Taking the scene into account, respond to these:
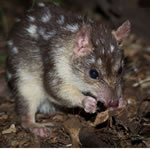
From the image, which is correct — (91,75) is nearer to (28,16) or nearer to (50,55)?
(50,55)

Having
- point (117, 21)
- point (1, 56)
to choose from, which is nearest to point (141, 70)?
point (117, 21)

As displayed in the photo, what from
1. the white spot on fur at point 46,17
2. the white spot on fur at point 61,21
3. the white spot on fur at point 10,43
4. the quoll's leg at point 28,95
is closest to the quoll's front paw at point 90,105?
the quoll's leg at point 28,95

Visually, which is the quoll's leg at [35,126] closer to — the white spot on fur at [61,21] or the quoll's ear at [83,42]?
the quoll's ear at [83,42]

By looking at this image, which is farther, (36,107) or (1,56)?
(1,56)

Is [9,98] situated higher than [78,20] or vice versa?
[78,20]

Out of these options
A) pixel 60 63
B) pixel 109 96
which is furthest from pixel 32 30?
pixel 109 96

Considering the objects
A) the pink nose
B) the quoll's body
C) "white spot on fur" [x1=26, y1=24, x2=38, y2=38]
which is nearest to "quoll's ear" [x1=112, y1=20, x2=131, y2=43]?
the quoll's body

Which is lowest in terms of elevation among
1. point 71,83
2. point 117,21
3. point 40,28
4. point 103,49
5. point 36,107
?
point 36,107

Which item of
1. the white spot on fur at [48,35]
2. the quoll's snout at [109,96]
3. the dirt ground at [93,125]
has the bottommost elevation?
the dirt ground at [93,125]
